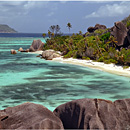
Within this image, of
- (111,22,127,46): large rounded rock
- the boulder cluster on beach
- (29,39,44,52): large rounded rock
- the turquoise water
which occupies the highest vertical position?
(111,22,127,46): large rounded rock

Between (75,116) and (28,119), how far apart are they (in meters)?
2.20

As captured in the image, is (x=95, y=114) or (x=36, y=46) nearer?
(x=95, y=114)

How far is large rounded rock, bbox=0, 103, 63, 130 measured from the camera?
899 cm

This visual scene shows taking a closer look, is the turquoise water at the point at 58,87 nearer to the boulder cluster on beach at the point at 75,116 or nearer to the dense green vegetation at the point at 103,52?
the dense green vegetation at the point at 103,52

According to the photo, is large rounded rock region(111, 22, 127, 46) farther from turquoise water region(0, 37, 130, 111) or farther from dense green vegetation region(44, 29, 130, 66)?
turquoise water region(0, 37, 130, 111)

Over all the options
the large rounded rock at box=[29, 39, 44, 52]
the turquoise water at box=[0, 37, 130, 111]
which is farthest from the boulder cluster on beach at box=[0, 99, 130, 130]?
the large rounded rock at box=[29, 39, 44, 52]

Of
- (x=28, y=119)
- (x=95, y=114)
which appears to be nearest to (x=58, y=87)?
(x=95, y=114)

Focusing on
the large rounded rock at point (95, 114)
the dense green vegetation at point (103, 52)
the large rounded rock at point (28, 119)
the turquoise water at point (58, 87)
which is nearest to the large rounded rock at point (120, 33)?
the dense green vegetation at point (103, 52)

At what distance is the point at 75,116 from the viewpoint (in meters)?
10.3

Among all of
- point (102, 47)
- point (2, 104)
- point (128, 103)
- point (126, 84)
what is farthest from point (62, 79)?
point (102, 47)

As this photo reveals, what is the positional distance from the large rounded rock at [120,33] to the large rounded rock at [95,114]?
44.2 meters

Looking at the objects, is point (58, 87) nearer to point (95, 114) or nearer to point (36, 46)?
point (95, 114)

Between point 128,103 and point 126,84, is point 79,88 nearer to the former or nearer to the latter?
point 126,84

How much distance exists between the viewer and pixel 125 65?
4194 centimetres
